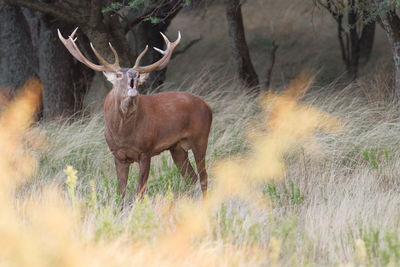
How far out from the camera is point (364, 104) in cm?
920

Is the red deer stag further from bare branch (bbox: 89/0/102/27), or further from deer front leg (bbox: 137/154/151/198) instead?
bare branch (bbox: 89/0/102/27)

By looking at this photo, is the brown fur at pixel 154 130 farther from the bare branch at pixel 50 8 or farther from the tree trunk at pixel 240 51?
the tree trunk at pixel 240 51

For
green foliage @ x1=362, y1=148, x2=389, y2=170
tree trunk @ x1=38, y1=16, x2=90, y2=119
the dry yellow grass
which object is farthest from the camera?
tree trunk @ x1=38, y1=16, x2=90, y2=119

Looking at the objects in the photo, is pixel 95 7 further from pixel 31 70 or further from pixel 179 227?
pixel 179 227

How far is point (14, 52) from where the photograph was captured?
1070 cm

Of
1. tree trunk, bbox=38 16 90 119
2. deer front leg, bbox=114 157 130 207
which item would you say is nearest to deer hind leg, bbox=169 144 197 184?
deer front leg, bbox=114 157 130 207

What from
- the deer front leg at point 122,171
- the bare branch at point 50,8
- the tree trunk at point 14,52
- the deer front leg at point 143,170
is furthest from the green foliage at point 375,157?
the tree trunk at point 14,52

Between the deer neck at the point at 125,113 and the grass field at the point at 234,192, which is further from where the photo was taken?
the deer neck at the point at 125,113

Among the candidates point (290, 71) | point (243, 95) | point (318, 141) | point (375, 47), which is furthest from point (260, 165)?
point (375, 47)

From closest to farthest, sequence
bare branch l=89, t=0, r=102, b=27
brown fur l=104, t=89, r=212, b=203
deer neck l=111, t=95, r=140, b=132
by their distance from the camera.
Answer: deer neck l=111, t=95, r=140, b=132 < brown fur l=104, t=89, r=212, b=203 < bare branch l=89, t=0, r=102, b=27

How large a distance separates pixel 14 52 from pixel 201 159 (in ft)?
17.4

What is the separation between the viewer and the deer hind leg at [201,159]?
257 inches

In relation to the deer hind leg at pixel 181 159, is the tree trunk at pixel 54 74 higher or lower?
higher

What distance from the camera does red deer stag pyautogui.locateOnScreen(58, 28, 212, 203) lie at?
5703mm
